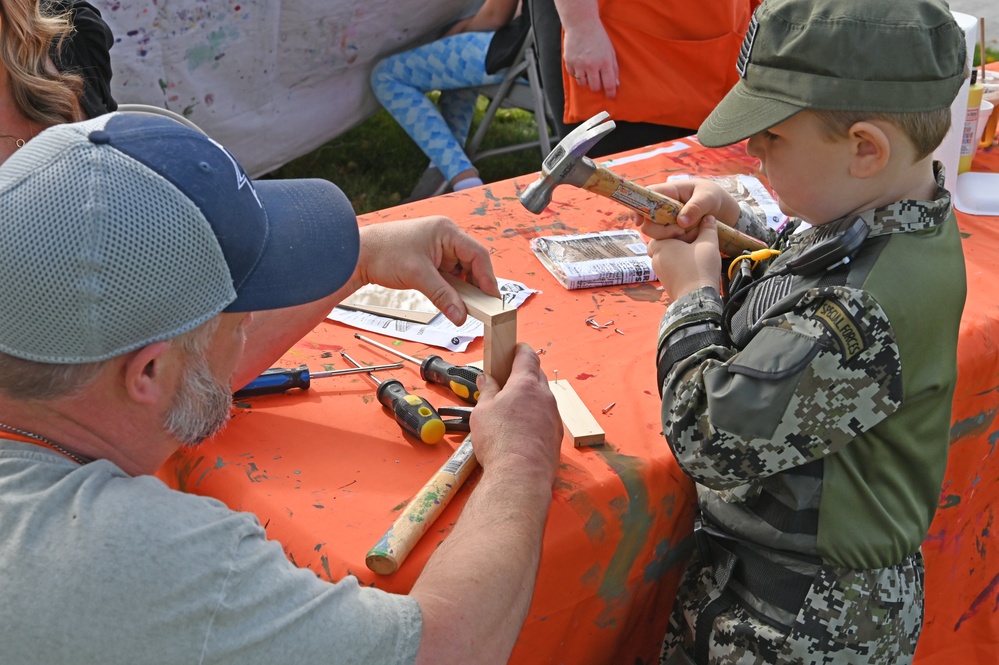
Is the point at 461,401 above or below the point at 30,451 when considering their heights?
below

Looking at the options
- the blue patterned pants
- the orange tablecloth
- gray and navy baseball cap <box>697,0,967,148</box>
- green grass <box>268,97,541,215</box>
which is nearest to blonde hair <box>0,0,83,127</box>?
the orange tablecloth

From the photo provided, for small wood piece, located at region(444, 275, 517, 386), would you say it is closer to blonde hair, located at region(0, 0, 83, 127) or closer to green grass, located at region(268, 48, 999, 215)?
blonde hair, located at region(0, 0, 83, 127)

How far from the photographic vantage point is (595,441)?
171 cm

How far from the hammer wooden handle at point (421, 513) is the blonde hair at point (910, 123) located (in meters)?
0.80

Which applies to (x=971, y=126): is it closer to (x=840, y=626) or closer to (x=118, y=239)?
(x=840, y=626)

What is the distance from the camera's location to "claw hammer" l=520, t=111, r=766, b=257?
1.88 metres

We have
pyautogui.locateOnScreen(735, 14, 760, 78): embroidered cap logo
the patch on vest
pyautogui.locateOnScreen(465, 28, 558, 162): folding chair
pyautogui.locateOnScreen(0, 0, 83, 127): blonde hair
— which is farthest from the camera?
pyautogui.locateOnScreen(465, 28, 558, 162): folding chair

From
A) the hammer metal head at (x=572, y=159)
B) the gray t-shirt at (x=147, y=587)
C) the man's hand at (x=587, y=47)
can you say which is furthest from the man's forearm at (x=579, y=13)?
the gray t-shirt at (x=147, y=587)

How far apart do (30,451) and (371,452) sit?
668 mm

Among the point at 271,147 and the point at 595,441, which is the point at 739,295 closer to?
the point at 595,441

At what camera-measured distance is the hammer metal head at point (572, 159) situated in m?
1.86

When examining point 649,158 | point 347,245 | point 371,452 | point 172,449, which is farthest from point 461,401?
point 649,158

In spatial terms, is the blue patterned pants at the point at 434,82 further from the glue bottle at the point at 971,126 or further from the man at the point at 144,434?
the man at the point at 144,434

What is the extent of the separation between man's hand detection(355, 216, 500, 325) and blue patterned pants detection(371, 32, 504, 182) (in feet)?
9.76
